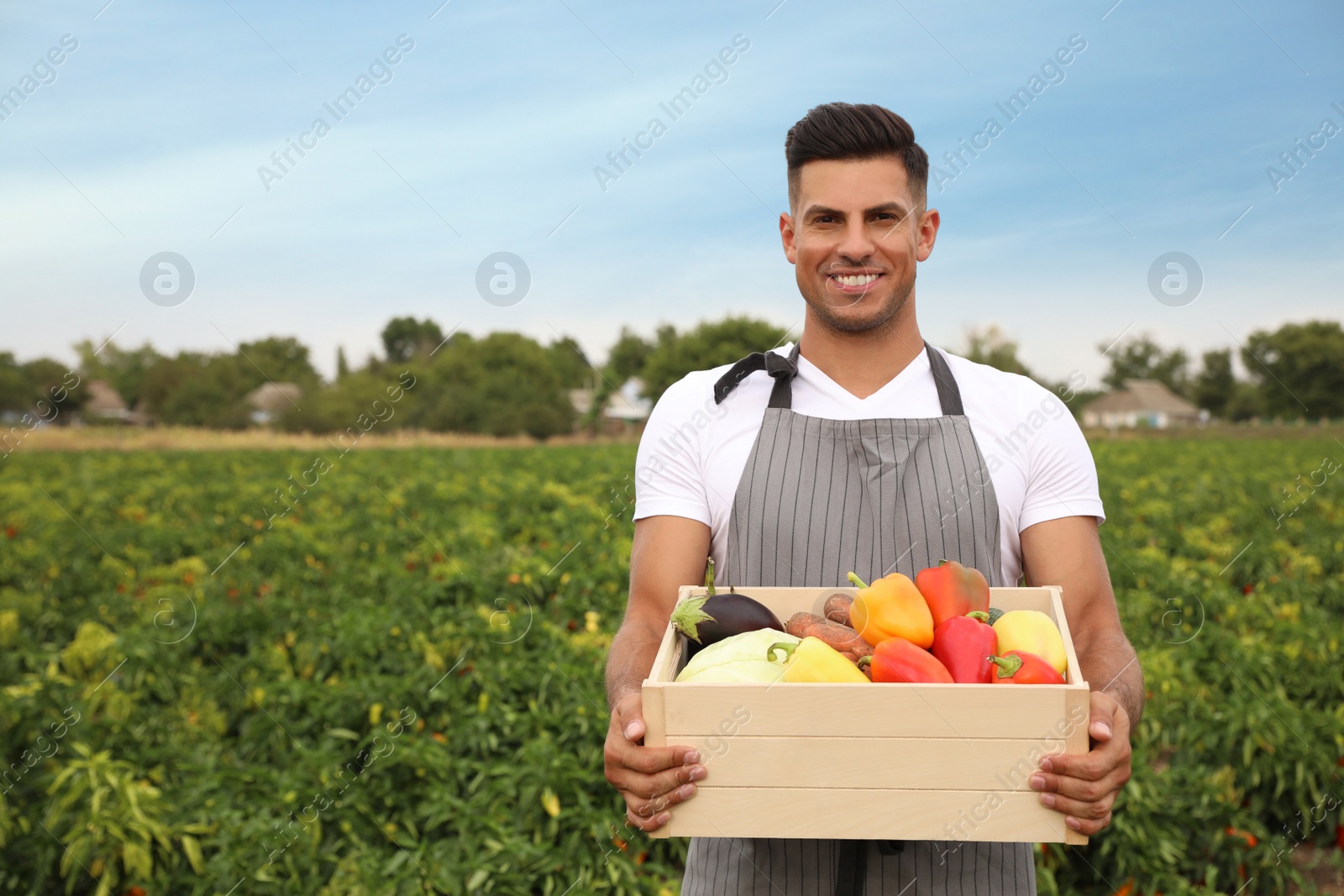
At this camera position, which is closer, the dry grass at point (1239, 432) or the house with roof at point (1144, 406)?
the dry grass at point (1239, 432)

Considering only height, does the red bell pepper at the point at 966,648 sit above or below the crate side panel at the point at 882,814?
above

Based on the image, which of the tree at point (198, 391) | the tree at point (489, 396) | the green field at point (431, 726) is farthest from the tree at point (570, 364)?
the green field at point (431, 726)

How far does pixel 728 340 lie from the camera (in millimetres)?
47688

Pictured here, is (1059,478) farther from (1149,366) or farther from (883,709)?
(1149,366)

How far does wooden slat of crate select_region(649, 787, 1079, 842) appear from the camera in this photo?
4.75 ft

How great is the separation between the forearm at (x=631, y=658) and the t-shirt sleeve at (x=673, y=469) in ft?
0.86

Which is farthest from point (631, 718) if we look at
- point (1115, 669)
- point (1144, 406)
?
point (1144, 406)

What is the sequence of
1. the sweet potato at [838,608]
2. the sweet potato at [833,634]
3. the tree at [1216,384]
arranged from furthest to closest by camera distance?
the tree at [1216,384]
the sweet potato at [838,608]
the sweet potato at [833,634]

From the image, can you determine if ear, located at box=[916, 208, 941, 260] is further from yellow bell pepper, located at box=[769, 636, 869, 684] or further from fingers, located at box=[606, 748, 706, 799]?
fingers, located at box=[606, 748, 706, 799]

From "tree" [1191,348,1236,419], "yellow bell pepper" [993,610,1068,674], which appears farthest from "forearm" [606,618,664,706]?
"tree" [1191,348,1236,419]

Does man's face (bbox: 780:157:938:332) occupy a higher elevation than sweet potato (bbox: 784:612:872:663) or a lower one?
higher

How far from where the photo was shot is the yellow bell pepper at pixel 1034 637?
5.14ft

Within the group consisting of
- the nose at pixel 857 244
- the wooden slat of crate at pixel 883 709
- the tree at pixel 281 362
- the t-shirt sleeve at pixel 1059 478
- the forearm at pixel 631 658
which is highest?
the tree at pixel 281 362

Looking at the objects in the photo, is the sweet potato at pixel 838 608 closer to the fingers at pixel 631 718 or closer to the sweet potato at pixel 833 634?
the sweet potato at pixel 833 634
